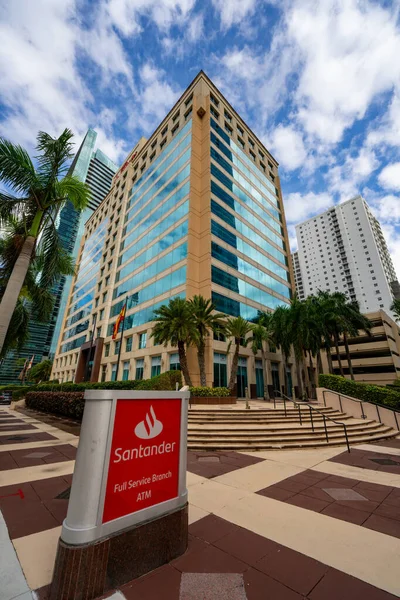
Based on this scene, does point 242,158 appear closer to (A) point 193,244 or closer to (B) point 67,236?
(A) point 193,244

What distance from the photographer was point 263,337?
2747 centimetres

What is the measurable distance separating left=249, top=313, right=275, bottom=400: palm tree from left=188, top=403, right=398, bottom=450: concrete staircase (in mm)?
14208

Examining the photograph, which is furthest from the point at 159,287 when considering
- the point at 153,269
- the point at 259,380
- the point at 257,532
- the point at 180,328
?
the point at 257,532

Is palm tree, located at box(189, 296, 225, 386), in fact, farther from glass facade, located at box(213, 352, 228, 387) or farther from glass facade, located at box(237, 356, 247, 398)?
glass facade, located at box(237, 356, 247, 398)

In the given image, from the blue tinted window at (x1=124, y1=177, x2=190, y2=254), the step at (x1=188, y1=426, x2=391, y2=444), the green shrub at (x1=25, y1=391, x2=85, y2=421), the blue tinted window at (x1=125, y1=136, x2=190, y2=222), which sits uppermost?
the blue tinted window at (x1=125, y1=136, x2=190, y2=222)

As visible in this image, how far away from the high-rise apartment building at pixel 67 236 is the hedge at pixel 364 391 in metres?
66.3

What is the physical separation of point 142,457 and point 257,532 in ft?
7.24

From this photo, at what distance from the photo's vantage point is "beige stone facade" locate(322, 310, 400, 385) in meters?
49.6

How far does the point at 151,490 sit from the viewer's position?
2721 mm

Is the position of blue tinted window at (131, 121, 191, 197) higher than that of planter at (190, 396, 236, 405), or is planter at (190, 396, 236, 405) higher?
blue tinted window at (131, 121, 191, 197)

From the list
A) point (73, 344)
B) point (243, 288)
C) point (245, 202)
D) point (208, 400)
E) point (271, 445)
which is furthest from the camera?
point (73, 344)

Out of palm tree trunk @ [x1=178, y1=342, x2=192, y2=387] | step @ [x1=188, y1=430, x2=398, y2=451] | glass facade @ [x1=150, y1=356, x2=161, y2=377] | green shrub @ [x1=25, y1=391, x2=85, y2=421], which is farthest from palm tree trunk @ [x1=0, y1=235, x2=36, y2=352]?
glass facade @ [x1=150, y1=356, x2=161, y2=377]

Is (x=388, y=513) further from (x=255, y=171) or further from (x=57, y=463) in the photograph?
(x=255, y=171)

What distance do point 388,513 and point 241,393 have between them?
23.2 m
